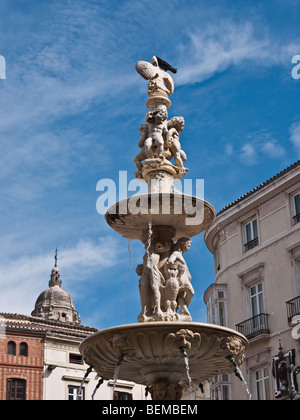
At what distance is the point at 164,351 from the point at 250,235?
2467 centimetres

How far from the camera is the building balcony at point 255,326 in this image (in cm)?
3244

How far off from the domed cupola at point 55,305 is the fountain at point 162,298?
230 ft

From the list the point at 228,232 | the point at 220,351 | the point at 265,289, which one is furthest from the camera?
the point at 228,232

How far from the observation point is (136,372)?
12.7m

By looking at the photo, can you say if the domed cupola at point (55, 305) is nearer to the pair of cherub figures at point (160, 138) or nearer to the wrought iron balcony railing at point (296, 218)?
the wrought iron balcony railing at point (296, 218)

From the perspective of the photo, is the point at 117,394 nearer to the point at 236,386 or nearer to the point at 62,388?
the point at 62,388

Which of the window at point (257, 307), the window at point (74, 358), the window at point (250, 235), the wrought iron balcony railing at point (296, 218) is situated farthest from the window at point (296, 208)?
the window at point (74, 358)

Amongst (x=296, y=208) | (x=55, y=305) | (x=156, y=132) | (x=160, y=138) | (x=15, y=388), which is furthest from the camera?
(x=55, y=305)

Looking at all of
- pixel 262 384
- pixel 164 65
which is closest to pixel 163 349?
pixel 164 65

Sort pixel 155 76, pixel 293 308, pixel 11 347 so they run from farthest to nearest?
1. pixel 11 347
2. pixel 293 308
3. pixel 155 76

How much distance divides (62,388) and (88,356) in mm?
39532

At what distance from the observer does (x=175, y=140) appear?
14.2m

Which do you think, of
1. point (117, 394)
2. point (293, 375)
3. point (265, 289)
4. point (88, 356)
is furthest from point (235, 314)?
point (88, 356)

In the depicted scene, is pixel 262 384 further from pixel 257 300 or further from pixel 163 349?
pixel 163 349
